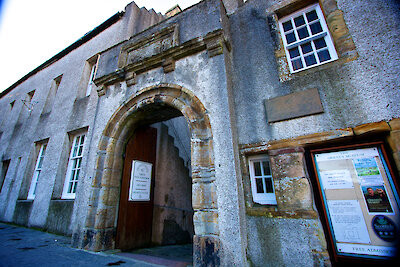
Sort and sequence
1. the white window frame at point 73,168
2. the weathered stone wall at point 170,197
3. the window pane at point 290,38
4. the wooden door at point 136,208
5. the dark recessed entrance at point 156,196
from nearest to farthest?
the window pane at point 290,38 → the wooden door at point 136,208 → the dark recessed entrance at point 156,196 → the weathered stone wall at point 170,197 → the white window frame at point 73,168

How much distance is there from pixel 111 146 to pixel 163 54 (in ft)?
8.12

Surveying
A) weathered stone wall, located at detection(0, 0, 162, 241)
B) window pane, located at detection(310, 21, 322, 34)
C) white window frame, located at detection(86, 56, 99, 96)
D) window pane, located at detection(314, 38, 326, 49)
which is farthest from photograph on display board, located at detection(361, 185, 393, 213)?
white window frame, located at detection(86, 56, 99, 96)

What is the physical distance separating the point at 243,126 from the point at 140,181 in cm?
294

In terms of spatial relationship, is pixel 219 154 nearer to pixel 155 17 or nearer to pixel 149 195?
pixel 149 195

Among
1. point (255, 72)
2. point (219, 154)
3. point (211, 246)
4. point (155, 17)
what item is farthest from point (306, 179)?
point (155, 17)

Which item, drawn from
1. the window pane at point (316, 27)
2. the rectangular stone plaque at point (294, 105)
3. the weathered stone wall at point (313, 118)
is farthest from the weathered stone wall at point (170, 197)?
the window pane at point (316, 27)

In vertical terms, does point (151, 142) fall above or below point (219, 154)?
above

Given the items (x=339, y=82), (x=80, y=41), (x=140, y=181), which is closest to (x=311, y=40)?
(x=339, y=82)

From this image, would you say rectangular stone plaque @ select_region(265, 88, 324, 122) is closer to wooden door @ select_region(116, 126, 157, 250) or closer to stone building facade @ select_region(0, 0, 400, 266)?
stone building facade @ select_region(0, 0, 400, 266)

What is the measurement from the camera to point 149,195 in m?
4.69

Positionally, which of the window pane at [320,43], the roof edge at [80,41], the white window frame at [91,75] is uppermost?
the roof edge at [80,41]

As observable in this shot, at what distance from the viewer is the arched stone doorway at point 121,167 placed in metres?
2.75

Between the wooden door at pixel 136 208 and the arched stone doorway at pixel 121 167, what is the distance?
14 centimetres

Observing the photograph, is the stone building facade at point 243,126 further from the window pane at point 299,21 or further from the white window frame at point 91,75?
the white window frame at point 91,75
